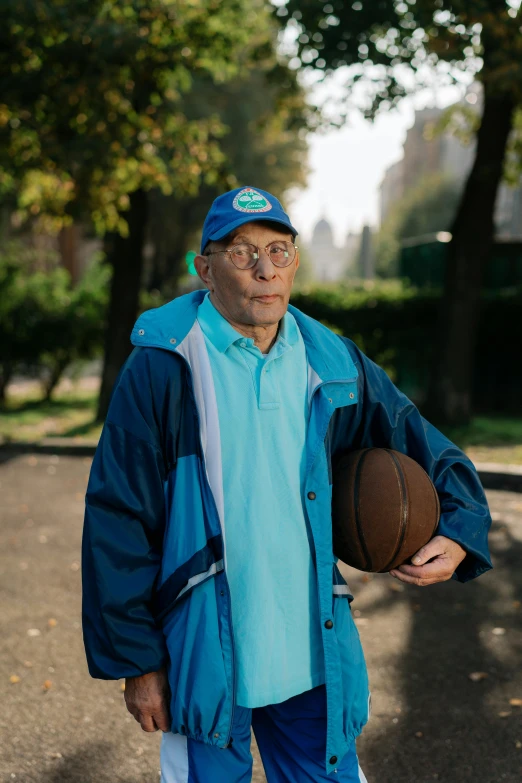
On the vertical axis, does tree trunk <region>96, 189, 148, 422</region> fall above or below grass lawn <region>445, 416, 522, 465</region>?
above

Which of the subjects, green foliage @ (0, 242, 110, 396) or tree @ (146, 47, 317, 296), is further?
tree @ (146, 47, 317, 296)

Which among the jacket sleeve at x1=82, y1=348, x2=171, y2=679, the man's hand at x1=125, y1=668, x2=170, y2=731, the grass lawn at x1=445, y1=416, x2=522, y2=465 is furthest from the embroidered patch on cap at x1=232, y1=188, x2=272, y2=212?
the grass lawn at x1=445, y1=416, x2=522, y2=465

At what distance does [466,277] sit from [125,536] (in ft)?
33.4

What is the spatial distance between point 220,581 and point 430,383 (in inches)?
398

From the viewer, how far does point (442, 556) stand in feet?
8.39

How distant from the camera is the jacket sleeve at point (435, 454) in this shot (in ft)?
8.44

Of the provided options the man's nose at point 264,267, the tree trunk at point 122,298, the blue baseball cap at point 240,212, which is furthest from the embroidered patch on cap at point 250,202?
the tree trunk at point 122,298

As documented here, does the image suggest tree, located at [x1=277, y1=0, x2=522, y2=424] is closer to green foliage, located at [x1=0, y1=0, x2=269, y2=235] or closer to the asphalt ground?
green foliage, located at [x1=0, y1=0, x2=269, y2=235]

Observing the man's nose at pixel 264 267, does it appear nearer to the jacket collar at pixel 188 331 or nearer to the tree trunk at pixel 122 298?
the jacket collar at pixel 188 331

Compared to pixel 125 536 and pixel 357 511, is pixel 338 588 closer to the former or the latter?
pixel 357 511

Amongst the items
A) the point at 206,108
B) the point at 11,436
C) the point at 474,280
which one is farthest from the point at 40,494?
the point at 206,108

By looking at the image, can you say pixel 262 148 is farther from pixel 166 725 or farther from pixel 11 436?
pixel 166 725

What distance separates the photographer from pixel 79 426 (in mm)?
12484

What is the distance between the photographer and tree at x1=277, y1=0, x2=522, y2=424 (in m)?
10.8
